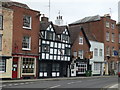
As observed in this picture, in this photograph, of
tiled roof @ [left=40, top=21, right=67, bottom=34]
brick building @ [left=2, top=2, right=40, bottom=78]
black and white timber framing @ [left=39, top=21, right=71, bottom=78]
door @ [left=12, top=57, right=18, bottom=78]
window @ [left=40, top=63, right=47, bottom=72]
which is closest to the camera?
door @ [left=12, top=57, right=18, bottom=78]

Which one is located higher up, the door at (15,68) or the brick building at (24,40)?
the brick building at (24,40)

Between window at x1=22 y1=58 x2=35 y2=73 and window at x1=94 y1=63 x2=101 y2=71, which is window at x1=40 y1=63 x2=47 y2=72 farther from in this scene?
window at x1=94 y1=63 x2=101 y2=71

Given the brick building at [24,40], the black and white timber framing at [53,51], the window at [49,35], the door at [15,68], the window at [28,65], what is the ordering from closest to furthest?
1. the door at [15,68]
2. the brick building at [24,40]
3. the window at [28,65]
4. the black and white timber framing at [53,51]
5. the window at [49,35]

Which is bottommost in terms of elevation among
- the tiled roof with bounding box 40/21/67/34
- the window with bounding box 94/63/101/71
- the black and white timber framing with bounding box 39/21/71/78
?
the window with bounding box 94/63/101/71

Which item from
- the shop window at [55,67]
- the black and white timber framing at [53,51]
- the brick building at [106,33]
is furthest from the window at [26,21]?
the brick building at [106,33]

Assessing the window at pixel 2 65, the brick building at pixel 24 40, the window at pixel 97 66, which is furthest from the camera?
the window at pixel 97 66

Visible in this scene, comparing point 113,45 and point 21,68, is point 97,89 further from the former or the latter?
point 113,45

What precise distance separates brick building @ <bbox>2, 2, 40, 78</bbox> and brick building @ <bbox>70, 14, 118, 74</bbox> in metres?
19.0

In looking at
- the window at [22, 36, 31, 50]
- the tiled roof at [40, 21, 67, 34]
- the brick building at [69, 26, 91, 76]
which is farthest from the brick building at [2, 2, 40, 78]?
the brick building at [69, 26, 91, 76]

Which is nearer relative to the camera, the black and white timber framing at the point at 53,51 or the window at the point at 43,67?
the window at the point at 43,67

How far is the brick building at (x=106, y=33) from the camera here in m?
49.5

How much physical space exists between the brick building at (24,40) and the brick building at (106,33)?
62.4 ft

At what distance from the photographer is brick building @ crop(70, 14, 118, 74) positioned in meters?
49.5

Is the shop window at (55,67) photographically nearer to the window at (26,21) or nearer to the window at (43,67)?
the window at (43,67)
